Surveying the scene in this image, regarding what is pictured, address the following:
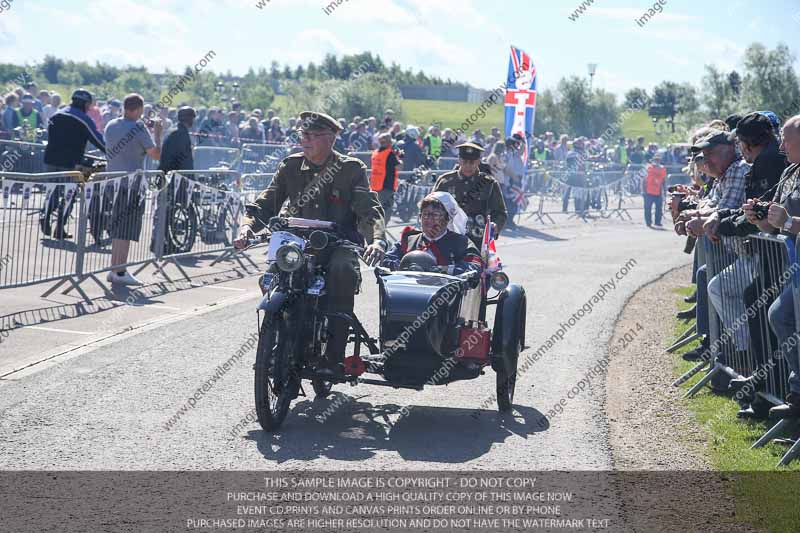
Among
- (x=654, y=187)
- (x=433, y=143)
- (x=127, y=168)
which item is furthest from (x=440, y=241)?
(x=654, y=187)

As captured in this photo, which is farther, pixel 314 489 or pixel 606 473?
pixel 606 473

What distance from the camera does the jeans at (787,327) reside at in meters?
6.73

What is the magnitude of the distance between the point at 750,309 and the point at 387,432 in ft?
8.78

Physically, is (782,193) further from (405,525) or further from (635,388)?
(405,525)

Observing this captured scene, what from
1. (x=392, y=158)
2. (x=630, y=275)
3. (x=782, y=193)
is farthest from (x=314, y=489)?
(x=392, y=158)

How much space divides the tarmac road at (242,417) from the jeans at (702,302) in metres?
1.03

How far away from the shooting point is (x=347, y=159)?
26.3 feet

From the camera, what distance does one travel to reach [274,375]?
691 centimetres

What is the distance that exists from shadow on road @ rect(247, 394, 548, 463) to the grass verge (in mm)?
1205

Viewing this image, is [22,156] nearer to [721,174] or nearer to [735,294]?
[721,174]

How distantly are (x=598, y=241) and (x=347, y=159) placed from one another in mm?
17296

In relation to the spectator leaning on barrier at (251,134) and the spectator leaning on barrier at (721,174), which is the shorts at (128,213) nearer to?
the spectator leaning on barrier at (721,174)

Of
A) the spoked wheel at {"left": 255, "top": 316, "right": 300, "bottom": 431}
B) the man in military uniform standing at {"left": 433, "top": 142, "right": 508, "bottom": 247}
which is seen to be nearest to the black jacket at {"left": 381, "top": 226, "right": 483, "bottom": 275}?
the spoked wheel at {"left": 255, "top": 316, "right": 300, "bottom": 431}

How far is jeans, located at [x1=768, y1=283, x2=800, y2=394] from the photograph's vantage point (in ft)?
22.1
